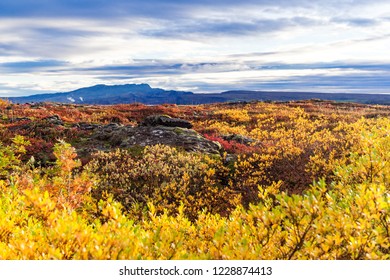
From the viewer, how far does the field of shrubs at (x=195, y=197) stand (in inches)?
171

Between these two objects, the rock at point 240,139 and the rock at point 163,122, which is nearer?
the rock at point 240,139

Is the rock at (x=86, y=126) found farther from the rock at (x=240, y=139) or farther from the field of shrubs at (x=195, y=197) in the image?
the rock at (x=240, y=139)

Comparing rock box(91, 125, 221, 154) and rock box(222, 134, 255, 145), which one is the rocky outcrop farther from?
rock box(222, 134, 255, 145)

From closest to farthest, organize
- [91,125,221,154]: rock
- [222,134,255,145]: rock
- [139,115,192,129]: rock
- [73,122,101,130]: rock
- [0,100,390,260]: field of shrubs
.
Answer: [0,100,390,260]: field of shrubs < [91,125,221,154]: rock < [222,134,255,145]: rock < [139,115,192,129]: rock < [73,122,101,130]: rock

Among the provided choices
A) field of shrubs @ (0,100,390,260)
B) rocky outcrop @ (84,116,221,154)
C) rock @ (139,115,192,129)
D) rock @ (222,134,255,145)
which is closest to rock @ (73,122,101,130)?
field of shrubs @ (0,100,390,260)

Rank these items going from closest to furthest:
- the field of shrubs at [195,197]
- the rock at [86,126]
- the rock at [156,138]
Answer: the field of shrubs at [195,197]
the rock at [156,138]
the rock at [86,126]

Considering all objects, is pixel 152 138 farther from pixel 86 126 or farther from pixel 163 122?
pixel 86 126

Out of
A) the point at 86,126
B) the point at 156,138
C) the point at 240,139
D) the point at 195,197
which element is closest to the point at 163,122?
the point at 156,138

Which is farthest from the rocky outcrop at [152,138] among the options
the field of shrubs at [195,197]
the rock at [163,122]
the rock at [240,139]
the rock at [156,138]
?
the rock at [240,139]

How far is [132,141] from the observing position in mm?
19781

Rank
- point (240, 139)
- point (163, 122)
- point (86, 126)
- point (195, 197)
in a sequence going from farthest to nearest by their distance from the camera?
point (86, 126)
point (163, 122)
point (240, 139)
point (195, 197)

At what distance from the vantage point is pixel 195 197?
13250 mm

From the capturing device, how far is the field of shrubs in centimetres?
435
